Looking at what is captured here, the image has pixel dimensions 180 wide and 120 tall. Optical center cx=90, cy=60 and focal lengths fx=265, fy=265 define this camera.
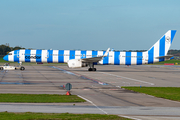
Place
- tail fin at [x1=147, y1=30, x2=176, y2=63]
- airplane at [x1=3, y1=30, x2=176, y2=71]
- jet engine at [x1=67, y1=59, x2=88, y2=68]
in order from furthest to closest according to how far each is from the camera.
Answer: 1. tail fin at [x1=147, y1=30, x2=176, y2=63]
2. airplane at [x1=3, y1=30, x2=176, y2=71]
3. jet engine at [x1=67, y1=59, x2=88, y2=68]

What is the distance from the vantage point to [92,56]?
175 feet

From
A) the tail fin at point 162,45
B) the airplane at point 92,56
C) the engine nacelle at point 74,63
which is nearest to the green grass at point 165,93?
the engine nacelle at point 74,63

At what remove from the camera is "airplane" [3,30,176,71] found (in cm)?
5141

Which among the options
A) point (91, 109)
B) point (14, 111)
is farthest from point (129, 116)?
point (14, 111)

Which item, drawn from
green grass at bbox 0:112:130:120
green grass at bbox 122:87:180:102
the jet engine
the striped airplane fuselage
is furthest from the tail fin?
green grass at bbox 0:112:130:120

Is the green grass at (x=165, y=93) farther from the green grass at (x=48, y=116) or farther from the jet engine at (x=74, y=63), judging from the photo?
the jet engine at (x=74, y=63)

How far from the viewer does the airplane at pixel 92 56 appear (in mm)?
51406

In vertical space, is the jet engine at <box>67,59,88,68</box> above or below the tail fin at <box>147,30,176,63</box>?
below

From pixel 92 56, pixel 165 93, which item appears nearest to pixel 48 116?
pixel 165 93

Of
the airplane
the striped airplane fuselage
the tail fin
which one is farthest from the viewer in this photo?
the tail fin

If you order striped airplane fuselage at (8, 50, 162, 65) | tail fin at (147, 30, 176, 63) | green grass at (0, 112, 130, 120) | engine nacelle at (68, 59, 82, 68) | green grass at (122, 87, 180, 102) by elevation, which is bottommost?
green grass at (122, 87, 180, 102)

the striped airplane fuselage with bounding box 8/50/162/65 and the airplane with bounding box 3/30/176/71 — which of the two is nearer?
the airplane with bounding box 3/30/176/71

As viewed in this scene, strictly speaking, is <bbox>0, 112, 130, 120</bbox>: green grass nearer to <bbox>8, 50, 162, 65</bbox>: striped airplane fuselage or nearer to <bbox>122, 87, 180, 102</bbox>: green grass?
<bbox>122, 87, 180, 102</bbox>: green grass

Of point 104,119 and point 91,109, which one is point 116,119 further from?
point 91,109
